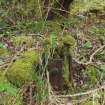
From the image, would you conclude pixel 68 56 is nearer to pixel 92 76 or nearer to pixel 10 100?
pixel 92 76

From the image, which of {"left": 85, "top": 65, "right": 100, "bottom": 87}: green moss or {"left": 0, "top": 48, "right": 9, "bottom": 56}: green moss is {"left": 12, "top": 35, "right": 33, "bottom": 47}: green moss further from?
{"left": 85, "top": 65, "right": 100, "bottom": 87}: green moss

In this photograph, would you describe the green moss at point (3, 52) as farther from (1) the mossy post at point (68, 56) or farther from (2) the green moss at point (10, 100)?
(2) the green moss at point (10, 100)

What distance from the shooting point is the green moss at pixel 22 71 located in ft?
8.82

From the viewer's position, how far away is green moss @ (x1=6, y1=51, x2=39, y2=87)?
8.82 ft

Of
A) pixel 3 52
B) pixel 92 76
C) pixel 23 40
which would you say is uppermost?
pixel 23 40

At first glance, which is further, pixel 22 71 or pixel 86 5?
pixel 86 5

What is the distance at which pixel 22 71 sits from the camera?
2.73m

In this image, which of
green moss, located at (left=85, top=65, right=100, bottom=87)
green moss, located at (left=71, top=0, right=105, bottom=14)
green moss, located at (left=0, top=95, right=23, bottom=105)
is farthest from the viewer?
green moss, located at (left=71, top=0, right=105, bottom=14)

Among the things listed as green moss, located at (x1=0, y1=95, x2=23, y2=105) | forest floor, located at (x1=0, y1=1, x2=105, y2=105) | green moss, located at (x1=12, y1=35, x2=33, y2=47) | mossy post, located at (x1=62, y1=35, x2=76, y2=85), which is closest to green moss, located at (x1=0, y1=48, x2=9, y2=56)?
forest floor, located at (x1=0, y1=1, x2=105, y2=105)

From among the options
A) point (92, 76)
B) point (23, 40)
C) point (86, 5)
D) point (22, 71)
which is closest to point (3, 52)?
point (23, 40)

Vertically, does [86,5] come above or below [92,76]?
above

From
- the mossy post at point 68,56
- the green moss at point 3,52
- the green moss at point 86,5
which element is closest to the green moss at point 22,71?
the mossy post at point 68,56

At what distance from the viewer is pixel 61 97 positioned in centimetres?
282

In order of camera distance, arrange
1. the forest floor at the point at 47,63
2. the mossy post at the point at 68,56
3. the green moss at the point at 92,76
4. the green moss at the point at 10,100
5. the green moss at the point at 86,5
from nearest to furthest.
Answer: the green moss at the point at 10,100 → the forest floor at the point at 47,63 → the mossy post at the point at 68,56 → the green moss at the point at 92,76 → the green moss at the point at 86,5
